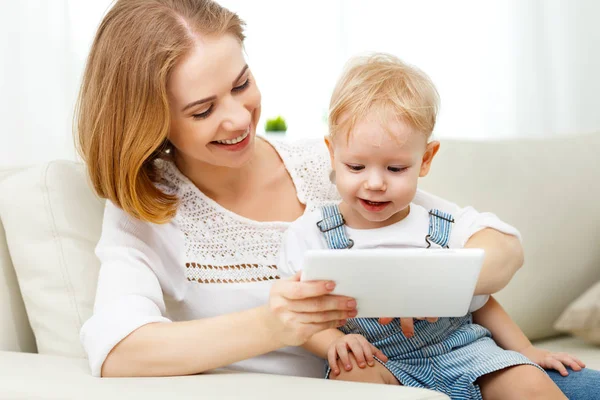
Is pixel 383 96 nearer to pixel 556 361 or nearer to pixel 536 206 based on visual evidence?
pixel 556 361

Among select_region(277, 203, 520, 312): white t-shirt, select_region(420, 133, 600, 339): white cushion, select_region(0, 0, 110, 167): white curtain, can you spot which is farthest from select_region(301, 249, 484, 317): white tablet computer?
select_region(0, 0, 110, 167): white curtain

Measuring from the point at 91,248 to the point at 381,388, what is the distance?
83 cm

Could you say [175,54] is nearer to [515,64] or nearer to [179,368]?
[179,368]

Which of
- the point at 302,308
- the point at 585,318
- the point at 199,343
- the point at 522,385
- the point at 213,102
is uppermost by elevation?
the point at 213,102

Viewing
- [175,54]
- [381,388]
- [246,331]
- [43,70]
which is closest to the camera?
[381,388]

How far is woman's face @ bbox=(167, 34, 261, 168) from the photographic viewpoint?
1446mm

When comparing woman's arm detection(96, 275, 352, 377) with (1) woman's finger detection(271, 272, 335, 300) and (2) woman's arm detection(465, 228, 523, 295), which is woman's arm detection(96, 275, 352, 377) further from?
(2) woman's arm detection(465, 228, 523, 295)

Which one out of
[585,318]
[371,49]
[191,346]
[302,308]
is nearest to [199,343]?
[191,346]

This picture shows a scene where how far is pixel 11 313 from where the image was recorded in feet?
5.59

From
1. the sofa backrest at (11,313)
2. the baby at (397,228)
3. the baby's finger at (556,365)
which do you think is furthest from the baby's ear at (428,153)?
the sofa backrest at (11,313)

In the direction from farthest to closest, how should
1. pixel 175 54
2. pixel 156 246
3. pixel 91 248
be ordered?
pixel 91 248 → pixel 156 246 → pixel 175 54

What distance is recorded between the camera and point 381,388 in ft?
3.75

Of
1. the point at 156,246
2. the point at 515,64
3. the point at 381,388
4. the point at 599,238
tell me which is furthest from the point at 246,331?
the point at 515,64

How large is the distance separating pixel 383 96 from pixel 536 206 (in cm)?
87
